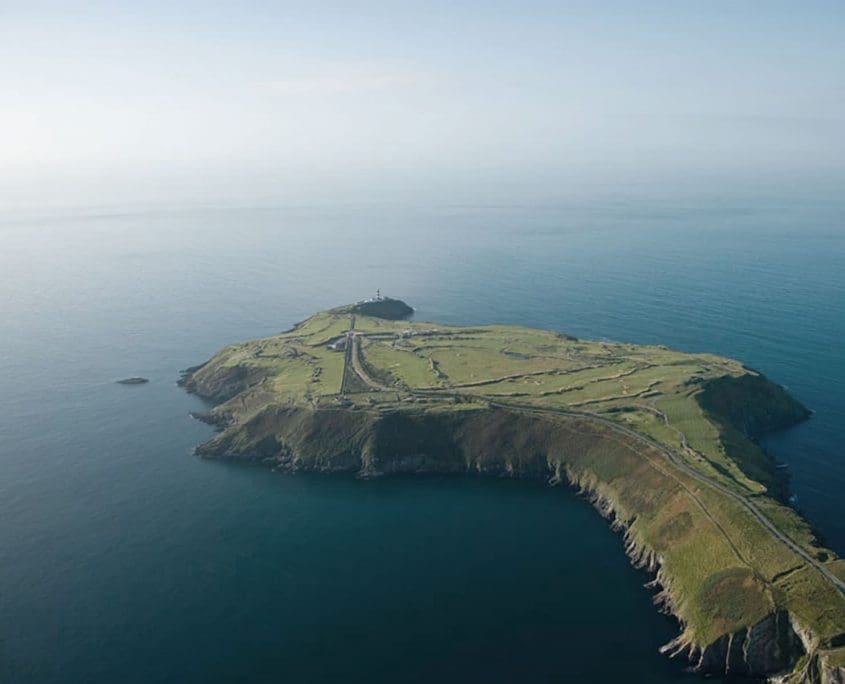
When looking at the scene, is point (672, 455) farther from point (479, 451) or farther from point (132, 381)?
point (132, 381)

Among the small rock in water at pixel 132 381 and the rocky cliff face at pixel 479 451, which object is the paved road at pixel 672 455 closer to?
the rocky cliff face at pixel 479 451

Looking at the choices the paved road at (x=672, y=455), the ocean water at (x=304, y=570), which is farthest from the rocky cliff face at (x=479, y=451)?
the ocean water at (x=304, y=570)

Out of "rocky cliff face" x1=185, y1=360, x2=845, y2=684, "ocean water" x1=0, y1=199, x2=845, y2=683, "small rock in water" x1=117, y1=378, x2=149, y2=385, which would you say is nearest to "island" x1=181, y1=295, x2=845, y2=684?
"rocky cliff face" x1=185, y1=360, x2=845, y2=684

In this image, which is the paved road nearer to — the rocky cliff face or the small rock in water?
the rocky cliff face

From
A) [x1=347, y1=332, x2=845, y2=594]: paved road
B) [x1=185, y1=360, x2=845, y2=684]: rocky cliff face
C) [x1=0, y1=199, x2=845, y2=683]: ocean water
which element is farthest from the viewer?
[x1=185, y1=360, x2=845, y2=684]: rocky cliff face

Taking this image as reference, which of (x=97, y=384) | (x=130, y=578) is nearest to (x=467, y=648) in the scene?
(x=130, y=578)

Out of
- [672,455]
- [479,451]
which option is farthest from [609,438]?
[479,451]
